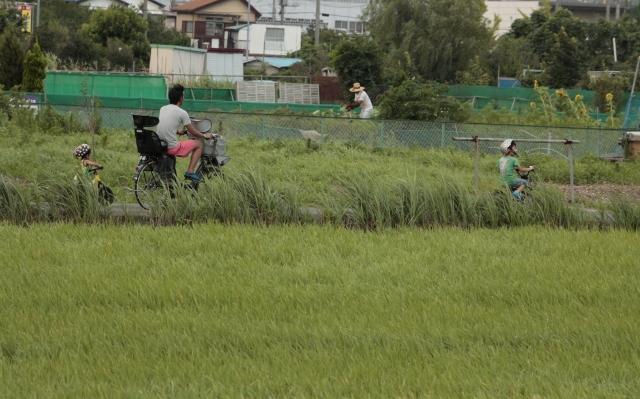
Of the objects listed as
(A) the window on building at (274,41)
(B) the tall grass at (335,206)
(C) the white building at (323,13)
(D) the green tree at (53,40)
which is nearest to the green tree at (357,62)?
(D) the green tree at (53,40)

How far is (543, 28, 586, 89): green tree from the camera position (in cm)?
4147

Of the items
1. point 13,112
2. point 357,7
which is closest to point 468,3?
point 13,112

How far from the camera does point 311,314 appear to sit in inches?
259

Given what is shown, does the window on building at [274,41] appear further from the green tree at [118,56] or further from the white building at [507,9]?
the green tree at [118,56]

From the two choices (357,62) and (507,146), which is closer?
(507,146)

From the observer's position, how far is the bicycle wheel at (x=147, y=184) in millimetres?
10867

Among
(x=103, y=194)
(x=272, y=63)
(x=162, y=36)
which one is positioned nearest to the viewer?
(x=103, y=194)

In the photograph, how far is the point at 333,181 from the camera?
572 inches

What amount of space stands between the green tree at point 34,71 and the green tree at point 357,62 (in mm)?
12183

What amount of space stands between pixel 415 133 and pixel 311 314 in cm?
1344

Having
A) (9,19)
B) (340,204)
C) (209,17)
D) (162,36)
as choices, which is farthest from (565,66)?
(209,17)

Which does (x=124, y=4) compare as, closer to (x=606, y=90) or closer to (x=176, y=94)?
(x=606, y=90)

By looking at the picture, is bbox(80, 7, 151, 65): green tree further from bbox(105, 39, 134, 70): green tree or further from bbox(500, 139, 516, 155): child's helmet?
bbox(500, 139, 516, 155): child's helmet

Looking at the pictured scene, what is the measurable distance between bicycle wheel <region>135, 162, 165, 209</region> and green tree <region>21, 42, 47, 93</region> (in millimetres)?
20010
